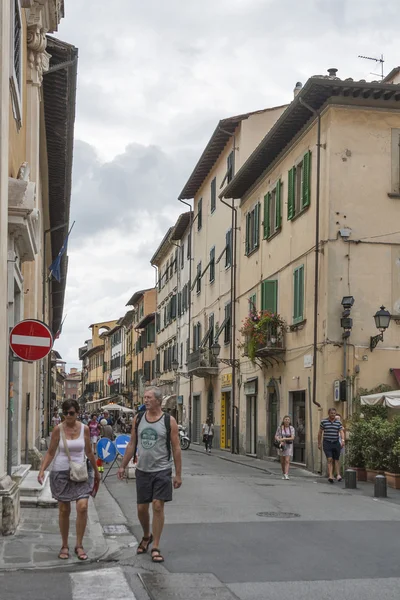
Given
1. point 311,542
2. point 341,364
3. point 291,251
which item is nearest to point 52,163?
point 291,251

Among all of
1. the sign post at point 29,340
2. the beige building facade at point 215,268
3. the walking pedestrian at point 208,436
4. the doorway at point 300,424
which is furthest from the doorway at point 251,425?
the sign post at point 29,340

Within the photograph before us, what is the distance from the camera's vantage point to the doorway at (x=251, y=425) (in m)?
Result: 31.6

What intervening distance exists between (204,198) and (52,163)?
20.5 meters

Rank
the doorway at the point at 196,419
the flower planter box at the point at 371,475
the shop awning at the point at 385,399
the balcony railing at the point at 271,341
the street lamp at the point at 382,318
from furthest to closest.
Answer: the doorway at the point at 196,419 < the balcony railing at the point at 271,341 < the street lamp at the point at 382,318 < the shop awning at the point at 385,399 < the flower planter box at the point at 371,475

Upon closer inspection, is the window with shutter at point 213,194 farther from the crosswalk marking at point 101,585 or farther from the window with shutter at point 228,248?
the crosswalk marking at point 101,585

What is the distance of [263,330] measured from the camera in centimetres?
2742

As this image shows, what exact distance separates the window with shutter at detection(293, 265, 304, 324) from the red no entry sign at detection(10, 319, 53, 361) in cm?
1508

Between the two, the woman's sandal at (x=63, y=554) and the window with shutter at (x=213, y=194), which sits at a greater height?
the window with shutter at (x=213, y=194)

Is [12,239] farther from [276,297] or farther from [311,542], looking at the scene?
[276,297]

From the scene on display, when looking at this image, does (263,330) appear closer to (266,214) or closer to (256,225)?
(266,214)

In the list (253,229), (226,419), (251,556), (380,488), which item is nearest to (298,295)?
(253,229)

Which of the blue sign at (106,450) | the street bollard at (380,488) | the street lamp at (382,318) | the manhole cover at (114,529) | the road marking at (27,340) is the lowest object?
the street bollard at (380,488)

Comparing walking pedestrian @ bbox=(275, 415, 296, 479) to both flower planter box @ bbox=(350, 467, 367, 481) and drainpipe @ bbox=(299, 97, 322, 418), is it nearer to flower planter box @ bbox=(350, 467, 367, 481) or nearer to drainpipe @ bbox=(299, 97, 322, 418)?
flower planter box @ bbox=(350, 467, 367, 481)

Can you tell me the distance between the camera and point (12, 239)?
11625 millimetres
